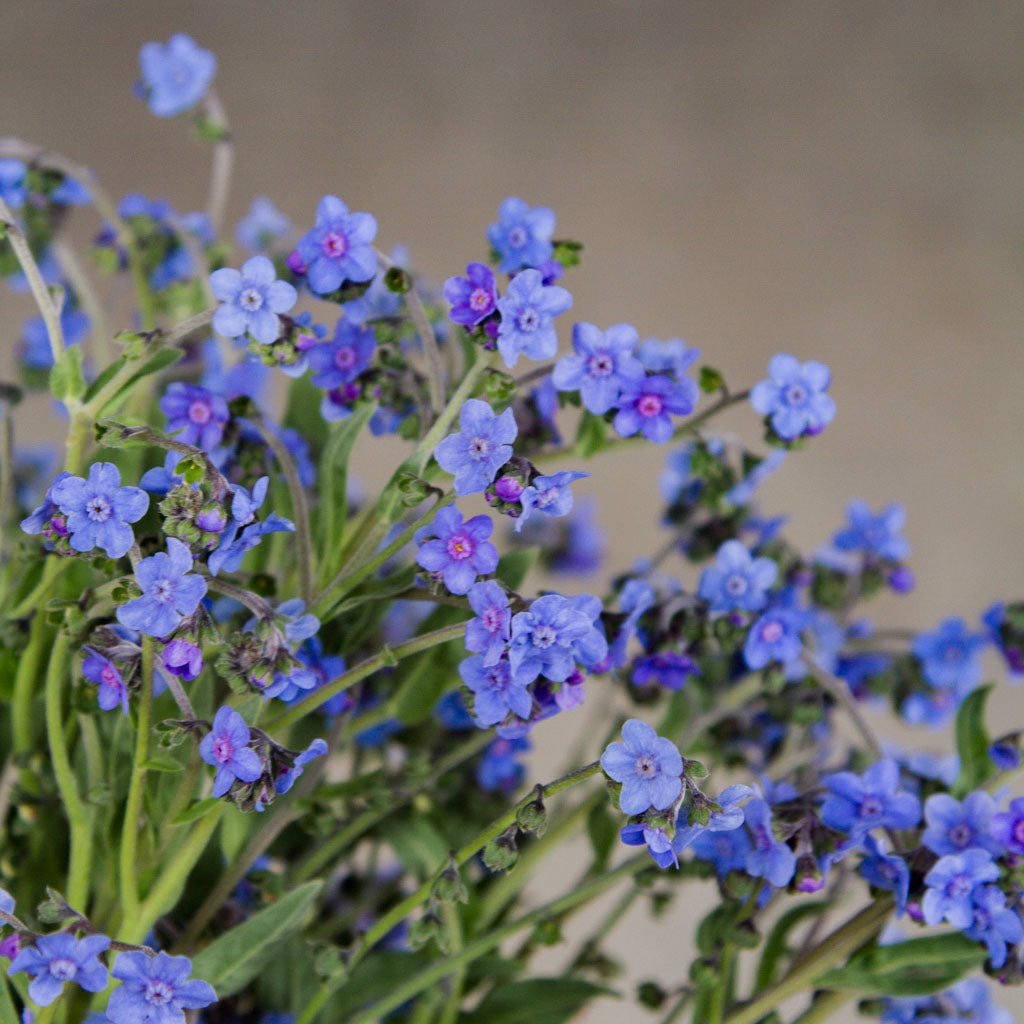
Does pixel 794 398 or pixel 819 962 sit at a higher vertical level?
pixel 794 398

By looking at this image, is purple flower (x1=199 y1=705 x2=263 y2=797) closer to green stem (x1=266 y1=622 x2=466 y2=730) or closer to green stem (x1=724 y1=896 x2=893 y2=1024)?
green stem (x1=266 y1=622 x2=466 y2=730)

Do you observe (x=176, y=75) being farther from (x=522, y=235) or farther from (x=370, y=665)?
(x=370, y=665)

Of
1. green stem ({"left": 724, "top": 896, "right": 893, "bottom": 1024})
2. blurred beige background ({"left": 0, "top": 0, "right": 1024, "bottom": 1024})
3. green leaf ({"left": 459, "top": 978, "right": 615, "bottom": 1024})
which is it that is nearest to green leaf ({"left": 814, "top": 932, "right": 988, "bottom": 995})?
green stem ({"left": 724, "top": 896, "right": 893, "bottom": 1024})

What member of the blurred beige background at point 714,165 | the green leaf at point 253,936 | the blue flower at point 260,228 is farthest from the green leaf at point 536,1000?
the blurred beige background at point 714,165

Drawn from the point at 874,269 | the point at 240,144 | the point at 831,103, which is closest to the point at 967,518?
the point at 874,269

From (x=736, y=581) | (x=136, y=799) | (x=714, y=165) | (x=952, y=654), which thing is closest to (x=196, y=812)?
(x=136, y=799)

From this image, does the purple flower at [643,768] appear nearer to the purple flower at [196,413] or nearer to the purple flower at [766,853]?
the purple flower at [766,853]

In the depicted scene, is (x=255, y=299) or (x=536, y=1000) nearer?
(x=255, y=299)
